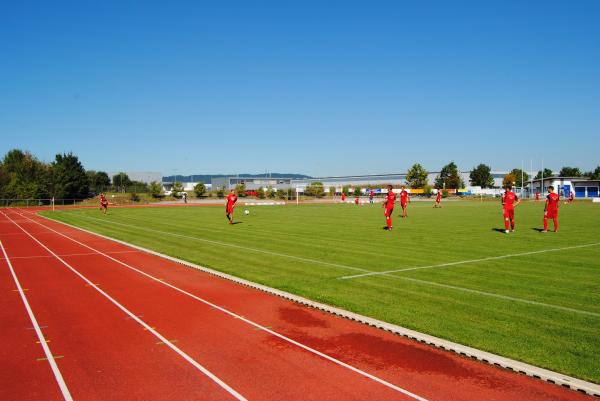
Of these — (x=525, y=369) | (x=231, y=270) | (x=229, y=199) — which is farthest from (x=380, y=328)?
(x=229, y=199)

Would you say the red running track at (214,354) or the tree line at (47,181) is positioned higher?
the tree line at (47,181)

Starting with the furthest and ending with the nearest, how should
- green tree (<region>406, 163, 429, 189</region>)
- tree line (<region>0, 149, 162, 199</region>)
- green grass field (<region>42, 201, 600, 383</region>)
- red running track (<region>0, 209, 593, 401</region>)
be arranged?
1. green tree (<region>406, 163, 429, 189</region>)
2. tree line (<region>0, 149, 162, 199</region>)
3. green grass field (<region>42, 201, 600, 383</region>)
4. red running track (<region>0, 209, 593, 401</region>)

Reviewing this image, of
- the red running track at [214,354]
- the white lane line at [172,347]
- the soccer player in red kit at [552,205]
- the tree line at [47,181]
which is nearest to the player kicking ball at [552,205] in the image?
the soccer player in red kit at [552,205]

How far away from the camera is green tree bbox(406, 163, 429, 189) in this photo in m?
107

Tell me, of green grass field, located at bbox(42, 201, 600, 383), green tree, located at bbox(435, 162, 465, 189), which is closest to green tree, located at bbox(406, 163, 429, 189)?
green tree, located at bbox(435, 162, 465, 189)

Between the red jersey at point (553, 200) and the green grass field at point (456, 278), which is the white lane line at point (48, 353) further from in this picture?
the red jersey at point (553, 200)

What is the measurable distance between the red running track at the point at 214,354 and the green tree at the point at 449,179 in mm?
106989

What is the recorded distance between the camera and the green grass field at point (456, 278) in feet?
21.6

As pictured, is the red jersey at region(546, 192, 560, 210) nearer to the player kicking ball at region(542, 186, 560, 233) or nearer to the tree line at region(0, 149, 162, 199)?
the player kicking ball at region(542, 186, 560, 233)

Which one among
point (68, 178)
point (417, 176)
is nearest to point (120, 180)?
point (68, 178)

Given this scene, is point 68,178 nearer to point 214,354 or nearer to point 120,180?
point 120,180

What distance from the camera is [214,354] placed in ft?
21.2

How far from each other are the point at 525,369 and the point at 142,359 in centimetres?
496

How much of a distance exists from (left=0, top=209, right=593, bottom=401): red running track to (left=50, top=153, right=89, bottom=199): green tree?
6787 cm
